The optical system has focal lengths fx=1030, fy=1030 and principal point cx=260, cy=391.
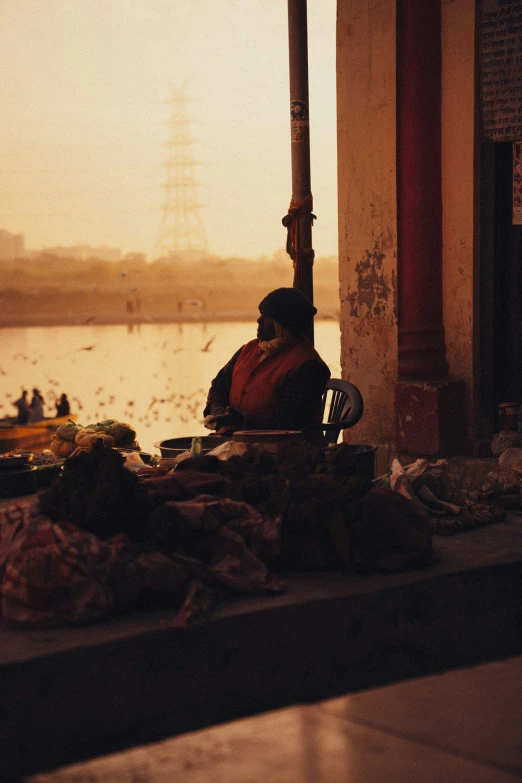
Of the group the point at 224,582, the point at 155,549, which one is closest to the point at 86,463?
the point at 155,549

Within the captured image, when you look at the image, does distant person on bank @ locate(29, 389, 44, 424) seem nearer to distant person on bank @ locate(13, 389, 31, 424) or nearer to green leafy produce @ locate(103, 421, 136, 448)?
distant person on bank @ locate(13, 389, 31, 424)

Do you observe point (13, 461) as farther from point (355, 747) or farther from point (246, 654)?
point (355, 747)

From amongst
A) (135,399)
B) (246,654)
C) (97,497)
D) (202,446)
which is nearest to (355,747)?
(246,654)

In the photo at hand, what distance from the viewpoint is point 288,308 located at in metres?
4.82

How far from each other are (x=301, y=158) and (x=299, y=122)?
0.67 ft

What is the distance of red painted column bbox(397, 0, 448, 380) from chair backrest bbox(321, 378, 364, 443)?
2.74 ft

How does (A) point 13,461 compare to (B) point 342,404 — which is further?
(B) point 342,404

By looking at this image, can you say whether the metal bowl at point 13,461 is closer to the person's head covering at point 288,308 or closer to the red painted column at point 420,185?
the person's head covering at point 288,308

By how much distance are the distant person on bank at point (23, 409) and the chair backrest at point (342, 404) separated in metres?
9.15

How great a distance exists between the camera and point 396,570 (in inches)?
125

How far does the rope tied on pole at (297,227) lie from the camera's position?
5.78 m

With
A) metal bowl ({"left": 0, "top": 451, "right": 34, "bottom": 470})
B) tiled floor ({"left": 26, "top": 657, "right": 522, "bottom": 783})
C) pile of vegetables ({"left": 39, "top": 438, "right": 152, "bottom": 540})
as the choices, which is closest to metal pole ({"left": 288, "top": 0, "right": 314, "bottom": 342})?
metal bowl ({"left": 0, "top": 451, "right": 34, "bottom": 470})

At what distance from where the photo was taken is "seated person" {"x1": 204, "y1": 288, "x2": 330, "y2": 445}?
4.75 metres

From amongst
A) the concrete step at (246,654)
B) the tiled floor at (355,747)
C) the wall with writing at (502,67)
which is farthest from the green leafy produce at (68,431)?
the wall with writing at (502,67)
